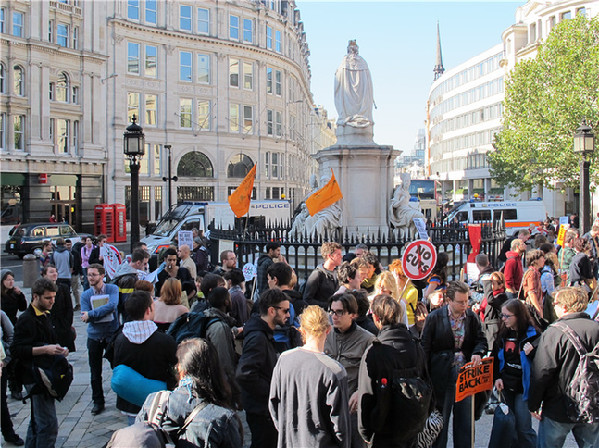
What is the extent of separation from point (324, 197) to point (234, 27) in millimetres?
38159

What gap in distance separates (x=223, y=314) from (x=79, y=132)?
122ft

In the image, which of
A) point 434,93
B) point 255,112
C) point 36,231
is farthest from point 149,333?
point 434,93

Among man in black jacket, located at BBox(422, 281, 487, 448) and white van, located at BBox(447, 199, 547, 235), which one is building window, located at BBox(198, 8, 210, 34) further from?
man in black jacket, located at BBox(422, 281, 487, 448)

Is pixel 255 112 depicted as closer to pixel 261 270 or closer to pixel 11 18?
pixel 11 18

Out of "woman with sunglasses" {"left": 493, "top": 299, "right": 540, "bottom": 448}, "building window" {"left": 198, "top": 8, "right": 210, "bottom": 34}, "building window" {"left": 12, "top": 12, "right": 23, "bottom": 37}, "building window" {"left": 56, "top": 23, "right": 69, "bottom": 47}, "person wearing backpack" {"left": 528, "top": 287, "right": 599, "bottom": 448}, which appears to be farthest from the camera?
"building window" {"left": 198, "top": 8, "right": 210, "bottom": 34}

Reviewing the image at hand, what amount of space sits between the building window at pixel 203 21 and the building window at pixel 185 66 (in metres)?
2.18

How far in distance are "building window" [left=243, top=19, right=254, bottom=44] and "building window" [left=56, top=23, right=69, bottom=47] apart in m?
15.0

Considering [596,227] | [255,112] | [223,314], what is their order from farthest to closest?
[255,112], [596,227], [223,314]

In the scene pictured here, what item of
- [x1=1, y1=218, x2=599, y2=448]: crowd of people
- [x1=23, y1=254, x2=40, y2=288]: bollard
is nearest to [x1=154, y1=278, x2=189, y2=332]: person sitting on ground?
[x1=1, y1=218, x2=599, y2=448]: crowd of people

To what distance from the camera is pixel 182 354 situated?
3.39 meters

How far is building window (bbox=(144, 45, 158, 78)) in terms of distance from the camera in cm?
4322

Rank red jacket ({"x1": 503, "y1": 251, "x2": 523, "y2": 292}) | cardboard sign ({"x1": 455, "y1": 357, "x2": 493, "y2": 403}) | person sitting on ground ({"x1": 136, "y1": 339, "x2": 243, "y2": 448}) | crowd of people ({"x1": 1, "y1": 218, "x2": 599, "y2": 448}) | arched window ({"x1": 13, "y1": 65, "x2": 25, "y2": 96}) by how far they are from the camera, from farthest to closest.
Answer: arched window ({"x1": 13, "y1": 65, "x2": 25, "y2": 96}), red jacket ({"x1": 503, "y1": 251, "x2": 523, "y2": 292}), cardboard sign ({"x1": 455, "y1": 357, "x2": 493, "y2": 403}), crowd of people ({"x1": 1, "y1": 218, "x2": 599, "y2": 448}), person sitting on ground ({"x1": 136, "y1": 339, "x2": 243, "y2": 448})

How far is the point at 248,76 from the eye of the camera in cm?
4812

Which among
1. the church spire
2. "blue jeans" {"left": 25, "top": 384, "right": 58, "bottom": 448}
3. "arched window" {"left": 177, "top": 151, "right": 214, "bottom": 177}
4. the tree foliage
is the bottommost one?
"blue jeans" {"left": 25, "top": 384, "right": 58, "bottom": 448}
